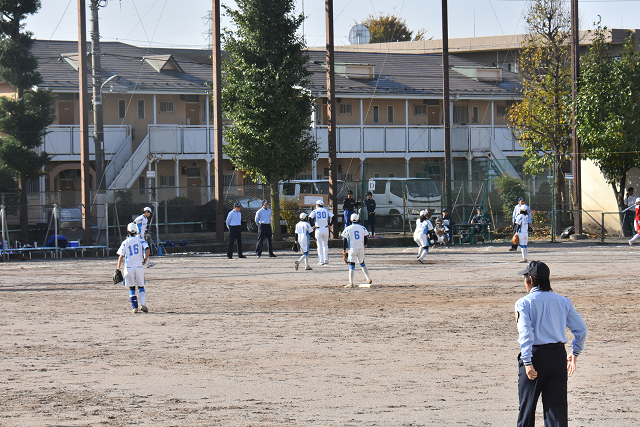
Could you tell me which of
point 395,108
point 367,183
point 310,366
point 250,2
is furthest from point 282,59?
point 310,366

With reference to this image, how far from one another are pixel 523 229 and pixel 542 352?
1598 centimetres

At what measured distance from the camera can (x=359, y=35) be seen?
62.3 m

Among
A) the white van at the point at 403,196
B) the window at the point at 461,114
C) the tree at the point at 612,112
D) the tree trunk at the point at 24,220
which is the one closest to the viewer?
the tree trunk at the point at 24,220

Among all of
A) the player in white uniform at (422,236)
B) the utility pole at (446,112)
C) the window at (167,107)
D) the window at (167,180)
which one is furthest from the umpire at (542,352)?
the window at (167,107)

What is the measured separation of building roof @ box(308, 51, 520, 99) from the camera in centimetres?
4072

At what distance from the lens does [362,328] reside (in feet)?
39.1

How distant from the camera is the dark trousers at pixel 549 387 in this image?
5.63 metres

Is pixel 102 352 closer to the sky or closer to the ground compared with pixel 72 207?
closer to the ground

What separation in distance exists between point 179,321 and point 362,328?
3150mm

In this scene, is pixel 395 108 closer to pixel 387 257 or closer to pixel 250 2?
pixel 250 2

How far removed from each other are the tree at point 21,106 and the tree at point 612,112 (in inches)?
809

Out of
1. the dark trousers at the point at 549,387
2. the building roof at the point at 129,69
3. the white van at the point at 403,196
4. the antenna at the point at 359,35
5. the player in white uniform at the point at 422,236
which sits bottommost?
the dark trousers at the point at 549,387

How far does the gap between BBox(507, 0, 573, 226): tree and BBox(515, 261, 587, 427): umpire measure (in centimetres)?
2840

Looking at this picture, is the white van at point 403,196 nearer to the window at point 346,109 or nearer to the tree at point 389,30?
the window at point 346,109
